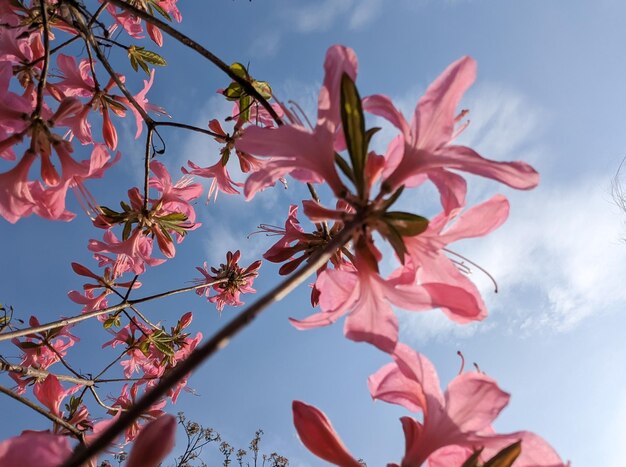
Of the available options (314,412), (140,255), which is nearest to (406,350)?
(314,412)

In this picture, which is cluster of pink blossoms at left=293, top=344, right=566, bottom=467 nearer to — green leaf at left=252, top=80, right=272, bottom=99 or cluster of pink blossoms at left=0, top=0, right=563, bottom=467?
cluster of pink blossoms at left=0, top=0, right=563, bottom=467

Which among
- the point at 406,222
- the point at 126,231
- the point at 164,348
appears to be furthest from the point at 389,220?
the point at 164,348

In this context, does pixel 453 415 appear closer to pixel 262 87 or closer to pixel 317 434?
pixel 317 434

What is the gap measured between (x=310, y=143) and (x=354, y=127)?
135mm

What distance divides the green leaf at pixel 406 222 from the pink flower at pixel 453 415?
0.30 metres

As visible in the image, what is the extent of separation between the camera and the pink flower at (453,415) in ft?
3.84

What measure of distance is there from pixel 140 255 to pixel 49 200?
1206mm

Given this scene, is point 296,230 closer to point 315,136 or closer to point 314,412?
point 315,136

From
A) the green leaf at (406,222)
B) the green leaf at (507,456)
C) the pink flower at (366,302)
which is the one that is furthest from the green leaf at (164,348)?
the green leaf at (507,456)

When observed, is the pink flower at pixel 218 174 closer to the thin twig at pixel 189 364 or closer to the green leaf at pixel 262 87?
the green leaf at pixel 262 87

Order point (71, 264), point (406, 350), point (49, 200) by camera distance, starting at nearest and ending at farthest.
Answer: point (406, 350) < point (49, 200) < point (71, 264)

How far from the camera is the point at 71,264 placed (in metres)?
3.82

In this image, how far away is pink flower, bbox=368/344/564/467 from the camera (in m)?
1.17

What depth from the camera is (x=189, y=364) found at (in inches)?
22.1
